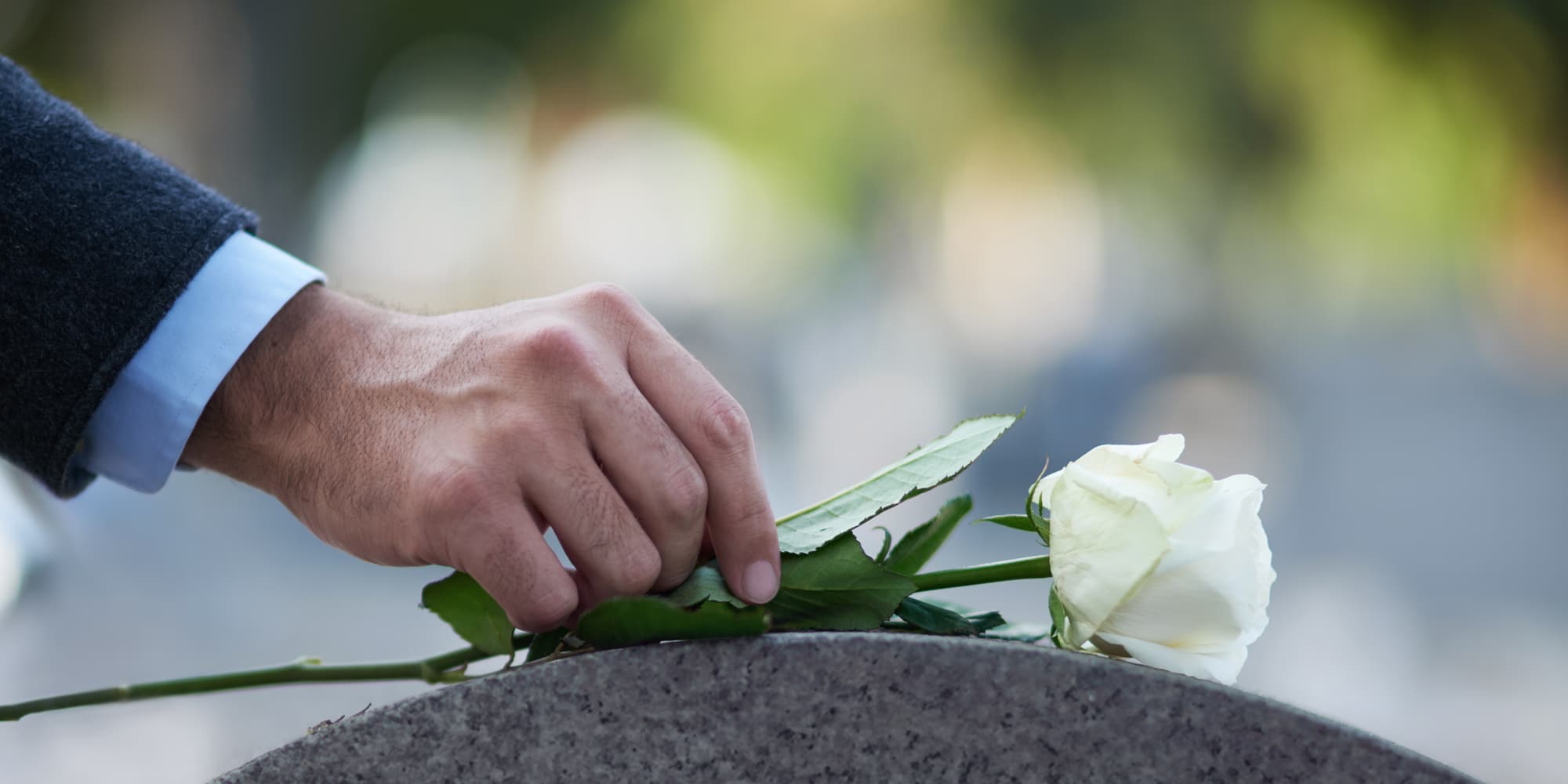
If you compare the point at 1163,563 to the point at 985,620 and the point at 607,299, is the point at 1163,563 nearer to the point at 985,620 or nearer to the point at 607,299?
the point at 985,620

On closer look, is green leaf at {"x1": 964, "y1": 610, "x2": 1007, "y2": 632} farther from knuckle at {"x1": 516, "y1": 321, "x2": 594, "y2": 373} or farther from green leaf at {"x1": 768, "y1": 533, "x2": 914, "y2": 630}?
knuckle at {"x1": 516, "y1": 321, "x2": 594, "y2": 373}

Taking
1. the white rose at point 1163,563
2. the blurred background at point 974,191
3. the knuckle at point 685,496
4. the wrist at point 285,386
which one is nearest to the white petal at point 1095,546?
the white rose at point 1163,563

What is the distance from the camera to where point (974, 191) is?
4.75 m

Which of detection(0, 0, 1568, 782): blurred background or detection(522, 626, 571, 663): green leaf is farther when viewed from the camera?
detection(0, 0, 1568, 782): blurred background

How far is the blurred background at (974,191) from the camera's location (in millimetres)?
4316

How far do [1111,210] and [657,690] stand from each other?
472cm

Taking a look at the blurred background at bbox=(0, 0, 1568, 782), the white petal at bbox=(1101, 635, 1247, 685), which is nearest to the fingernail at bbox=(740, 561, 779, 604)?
the white petal at bbox=(1101, 635, 1247, 685)

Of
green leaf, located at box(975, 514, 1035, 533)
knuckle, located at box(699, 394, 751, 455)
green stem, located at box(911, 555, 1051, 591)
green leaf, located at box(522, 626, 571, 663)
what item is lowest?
green leaf, located at box(522, 626, 571, 663)

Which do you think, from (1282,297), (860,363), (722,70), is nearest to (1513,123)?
(1282,297)

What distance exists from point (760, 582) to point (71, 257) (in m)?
0.25

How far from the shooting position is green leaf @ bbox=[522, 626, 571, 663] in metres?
0.37

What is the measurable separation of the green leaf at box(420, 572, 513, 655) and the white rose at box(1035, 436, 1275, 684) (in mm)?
178

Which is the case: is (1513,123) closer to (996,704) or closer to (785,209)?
(785,209)

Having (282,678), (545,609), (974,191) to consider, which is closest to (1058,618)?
(545,609)
